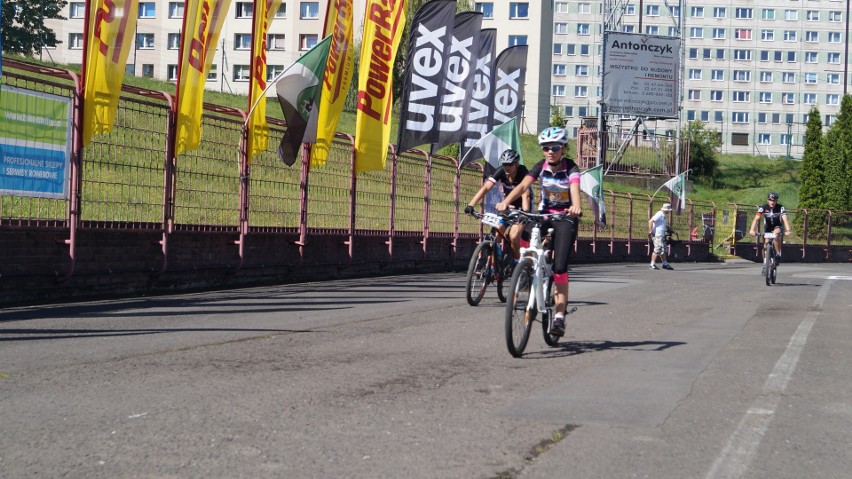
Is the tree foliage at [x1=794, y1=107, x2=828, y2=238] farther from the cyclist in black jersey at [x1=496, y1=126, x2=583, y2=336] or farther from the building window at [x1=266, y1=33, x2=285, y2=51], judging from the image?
the cyclist in black jersey at [x1=496, y1=126, x2=583, y2=336]

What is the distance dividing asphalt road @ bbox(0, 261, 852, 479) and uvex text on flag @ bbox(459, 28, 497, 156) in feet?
35.7

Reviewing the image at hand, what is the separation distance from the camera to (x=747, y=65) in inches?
4405

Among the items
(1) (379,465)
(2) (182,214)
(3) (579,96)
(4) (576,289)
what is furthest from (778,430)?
(3) (579,96)

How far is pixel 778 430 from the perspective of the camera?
5648 mm

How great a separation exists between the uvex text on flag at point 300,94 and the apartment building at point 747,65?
96684 millimetres

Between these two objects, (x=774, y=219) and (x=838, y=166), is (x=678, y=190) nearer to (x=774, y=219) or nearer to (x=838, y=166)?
(x=774, y=219)

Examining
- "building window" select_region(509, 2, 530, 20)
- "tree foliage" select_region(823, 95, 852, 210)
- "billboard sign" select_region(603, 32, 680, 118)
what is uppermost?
"building window" select_region(509, 2, 530, 20)

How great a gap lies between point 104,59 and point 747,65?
108m

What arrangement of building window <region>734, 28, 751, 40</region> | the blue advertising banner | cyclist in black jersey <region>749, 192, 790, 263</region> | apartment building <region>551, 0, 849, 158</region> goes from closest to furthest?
the blue advertising banner < cyclist in black jersey <region>749, 192, 790, 263</region> < apartment building <region>551, 0, 849, 158</region> < building window <region>734, 28, 751, 40</region>

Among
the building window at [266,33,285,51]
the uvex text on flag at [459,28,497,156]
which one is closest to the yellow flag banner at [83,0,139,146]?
the uvex text on flag at [459,28,497,156]

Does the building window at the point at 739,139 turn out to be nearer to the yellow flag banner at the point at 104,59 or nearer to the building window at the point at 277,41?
the building window at the point at 277,41

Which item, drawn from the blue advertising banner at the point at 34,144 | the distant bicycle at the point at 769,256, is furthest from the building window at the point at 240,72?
the blue advertising banner at the point at 34,144

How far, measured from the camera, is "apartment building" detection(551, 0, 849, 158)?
111 meters

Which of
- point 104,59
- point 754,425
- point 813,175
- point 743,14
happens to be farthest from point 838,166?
point 754,425
